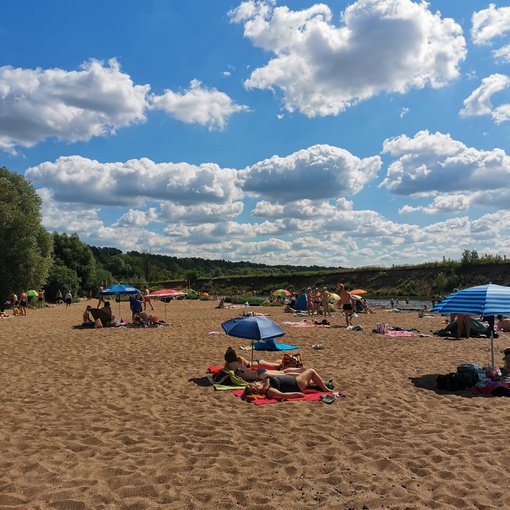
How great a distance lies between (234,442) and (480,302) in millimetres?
5196

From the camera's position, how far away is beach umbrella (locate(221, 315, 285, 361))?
8.86 metres

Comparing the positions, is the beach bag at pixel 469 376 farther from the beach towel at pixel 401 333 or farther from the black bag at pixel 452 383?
the beach towel at pixel 401 333

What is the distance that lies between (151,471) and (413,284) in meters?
62.0

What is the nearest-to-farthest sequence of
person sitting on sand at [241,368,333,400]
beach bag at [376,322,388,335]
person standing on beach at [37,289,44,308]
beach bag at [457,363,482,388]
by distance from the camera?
person sitting on sand at [241,368,333,400]
beach bag at [457,363,482,388]
beach bag at [376,322,388,335]
person standing on beach at [37,289,44,308]

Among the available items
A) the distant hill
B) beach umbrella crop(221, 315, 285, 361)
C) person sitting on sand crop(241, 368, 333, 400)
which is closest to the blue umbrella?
beach umbrella crop(221, 315, 285, 361)

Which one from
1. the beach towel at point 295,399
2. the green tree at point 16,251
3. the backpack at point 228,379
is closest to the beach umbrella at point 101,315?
the backpack at point 228,379

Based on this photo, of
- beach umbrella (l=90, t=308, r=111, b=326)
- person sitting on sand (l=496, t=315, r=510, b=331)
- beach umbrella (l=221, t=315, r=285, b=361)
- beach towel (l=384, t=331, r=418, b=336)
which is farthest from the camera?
beach umbrella (l=90, t=308, r=111, b=326)

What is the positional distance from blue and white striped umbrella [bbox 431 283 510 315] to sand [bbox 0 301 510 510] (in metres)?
1.40

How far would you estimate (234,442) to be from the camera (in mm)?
5484

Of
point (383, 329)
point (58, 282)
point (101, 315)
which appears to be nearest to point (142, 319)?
point (101, 315)

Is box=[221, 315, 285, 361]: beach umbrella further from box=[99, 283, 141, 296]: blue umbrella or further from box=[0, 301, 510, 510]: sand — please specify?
box=[99, 283, 141, 296]: blue umbrella

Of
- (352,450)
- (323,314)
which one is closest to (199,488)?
(352,450)

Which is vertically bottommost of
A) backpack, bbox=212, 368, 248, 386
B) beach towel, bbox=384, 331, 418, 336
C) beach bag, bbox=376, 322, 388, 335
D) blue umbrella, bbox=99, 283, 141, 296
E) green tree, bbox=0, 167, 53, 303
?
beach towel, bbox=384, 331, 418, 336

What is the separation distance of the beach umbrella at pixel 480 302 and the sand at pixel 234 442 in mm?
1393
